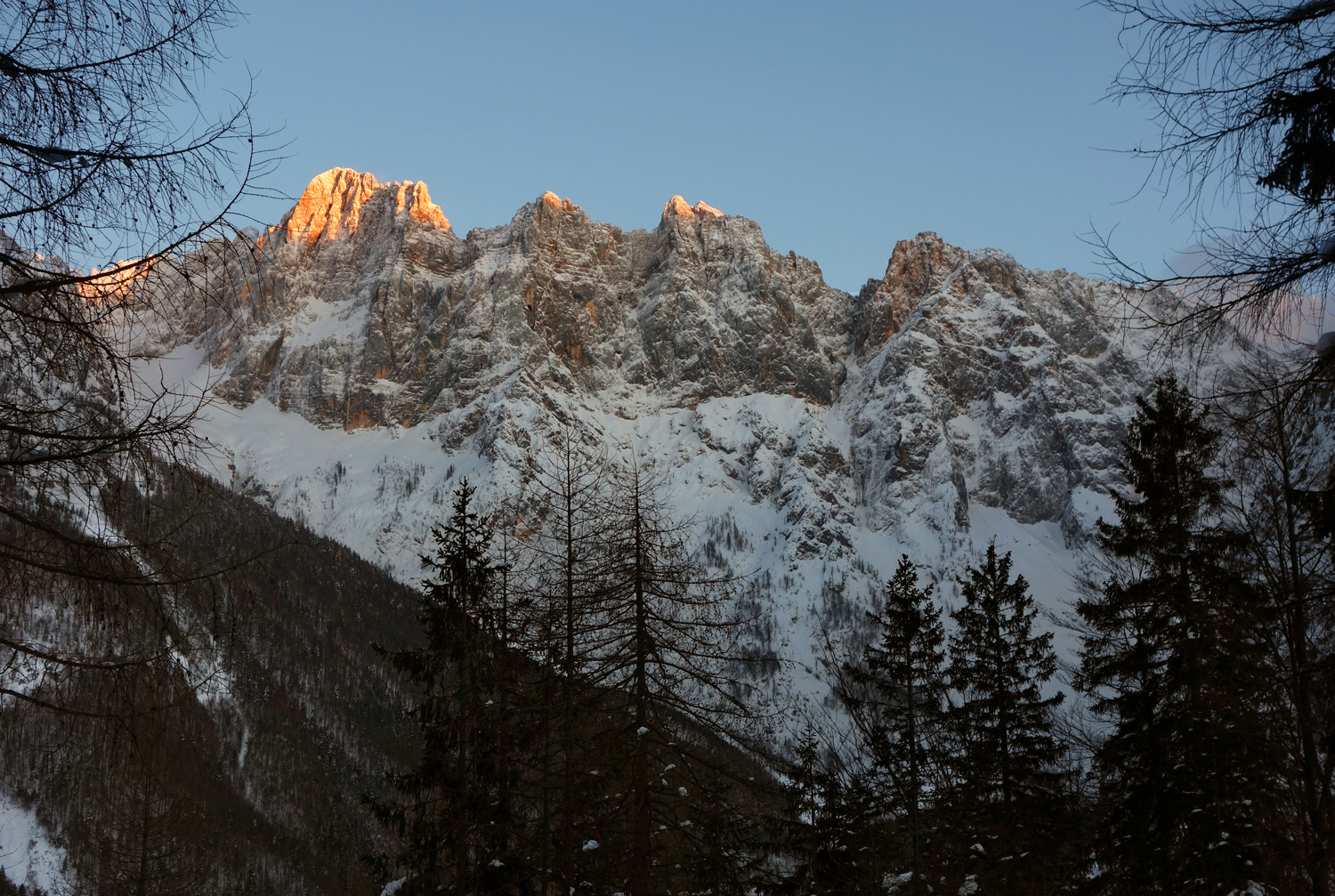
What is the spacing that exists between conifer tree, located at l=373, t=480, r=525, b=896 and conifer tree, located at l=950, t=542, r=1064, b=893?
7.74 m

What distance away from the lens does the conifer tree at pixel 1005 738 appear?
16.4 meters

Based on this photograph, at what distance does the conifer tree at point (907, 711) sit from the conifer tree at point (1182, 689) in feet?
8.07

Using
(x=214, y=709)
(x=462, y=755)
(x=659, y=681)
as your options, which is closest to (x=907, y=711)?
(x=659, y=681)

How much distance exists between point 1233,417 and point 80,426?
19.0 ft

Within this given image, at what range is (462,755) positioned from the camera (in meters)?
14.0

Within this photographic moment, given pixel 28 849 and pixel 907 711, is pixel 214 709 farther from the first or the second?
pixel 907 711

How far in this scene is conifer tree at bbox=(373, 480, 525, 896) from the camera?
43.8 feet

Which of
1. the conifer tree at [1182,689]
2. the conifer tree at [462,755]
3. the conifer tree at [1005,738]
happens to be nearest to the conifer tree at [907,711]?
the conifer tree at [1005,738]

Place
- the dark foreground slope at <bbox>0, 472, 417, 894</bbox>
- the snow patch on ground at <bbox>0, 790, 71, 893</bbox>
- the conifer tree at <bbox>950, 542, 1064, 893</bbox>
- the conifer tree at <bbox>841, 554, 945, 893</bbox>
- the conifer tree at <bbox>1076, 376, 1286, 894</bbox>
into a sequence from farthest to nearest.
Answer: the snow patch on ground at <bbox>0, 790, 71, 893</bbox>
the conifer tree at <bbox>950, 542, 1064, 893</bbox>
the conifer tree at <bbox>841, 554, 945, 893</bbox>
the conifer tree at <bbox>1076, 376, 1286, 894</bbox>
the dark foreground slope at <bbox>0, 472, 417, 894</bbox>

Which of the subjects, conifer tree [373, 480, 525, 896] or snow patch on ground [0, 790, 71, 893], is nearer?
conifer tree [373, 480, 525, 896]

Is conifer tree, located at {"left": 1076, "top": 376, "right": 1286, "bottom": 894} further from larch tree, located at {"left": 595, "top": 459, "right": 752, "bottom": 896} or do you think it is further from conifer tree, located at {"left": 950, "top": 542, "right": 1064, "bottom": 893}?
larch tree, located at {"left": 595, "top": 459, "right": 752, "bottom": 896}

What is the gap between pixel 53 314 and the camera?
13.2 ft

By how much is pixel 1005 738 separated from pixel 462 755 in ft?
37.1

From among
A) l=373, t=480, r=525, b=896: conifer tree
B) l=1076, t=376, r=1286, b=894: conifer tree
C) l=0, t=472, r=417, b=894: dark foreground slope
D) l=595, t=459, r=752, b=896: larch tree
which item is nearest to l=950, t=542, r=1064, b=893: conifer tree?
l=1076, t=376, r=1286, b=894: conifer tree
